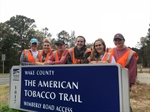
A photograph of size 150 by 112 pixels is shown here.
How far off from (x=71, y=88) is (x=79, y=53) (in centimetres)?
97

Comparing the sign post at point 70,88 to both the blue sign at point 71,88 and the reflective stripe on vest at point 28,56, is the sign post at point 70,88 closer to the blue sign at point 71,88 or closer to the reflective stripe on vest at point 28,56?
the blue sign at point 71,88

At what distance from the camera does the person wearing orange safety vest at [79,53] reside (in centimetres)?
374

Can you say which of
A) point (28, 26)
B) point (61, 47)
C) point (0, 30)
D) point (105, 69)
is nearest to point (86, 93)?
point (105, 69)

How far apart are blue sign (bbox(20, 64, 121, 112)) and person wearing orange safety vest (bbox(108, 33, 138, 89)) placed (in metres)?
0.92

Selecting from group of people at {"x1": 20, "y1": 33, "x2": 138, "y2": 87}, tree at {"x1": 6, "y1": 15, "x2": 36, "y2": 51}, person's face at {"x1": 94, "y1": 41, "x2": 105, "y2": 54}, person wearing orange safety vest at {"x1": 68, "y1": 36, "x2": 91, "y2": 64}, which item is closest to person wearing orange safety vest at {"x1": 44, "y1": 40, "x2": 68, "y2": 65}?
group of people at {"x1": 20, "y1": 33, "x2": 138, "y2": 87}

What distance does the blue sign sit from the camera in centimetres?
255

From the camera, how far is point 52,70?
3.26 metres

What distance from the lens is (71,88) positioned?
2.96m


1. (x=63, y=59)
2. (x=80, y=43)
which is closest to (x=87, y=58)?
(x=80, y=43)

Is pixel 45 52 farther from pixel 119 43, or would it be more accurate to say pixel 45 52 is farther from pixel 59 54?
pixel 119 43

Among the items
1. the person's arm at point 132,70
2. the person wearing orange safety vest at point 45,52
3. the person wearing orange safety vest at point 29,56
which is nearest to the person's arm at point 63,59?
the person wearing orange safety vest at point 45,52

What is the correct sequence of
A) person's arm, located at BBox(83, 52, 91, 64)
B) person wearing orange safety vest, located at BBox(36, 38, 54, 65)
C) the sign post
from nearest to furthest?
the sign post, person's arm, located at BBox(83, 52, 91, 64), person wearing orange safety vest, located at BBox(36, 38, 54, 65)

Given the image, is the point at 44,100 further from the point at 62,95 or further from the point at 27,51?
the point at 27,51

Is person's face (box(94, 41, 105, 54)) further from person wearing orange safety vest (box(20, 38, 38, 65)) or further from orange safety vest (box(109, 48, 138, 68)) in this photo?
person wearing orange safety vest (box(20, 38, 38, 65))
